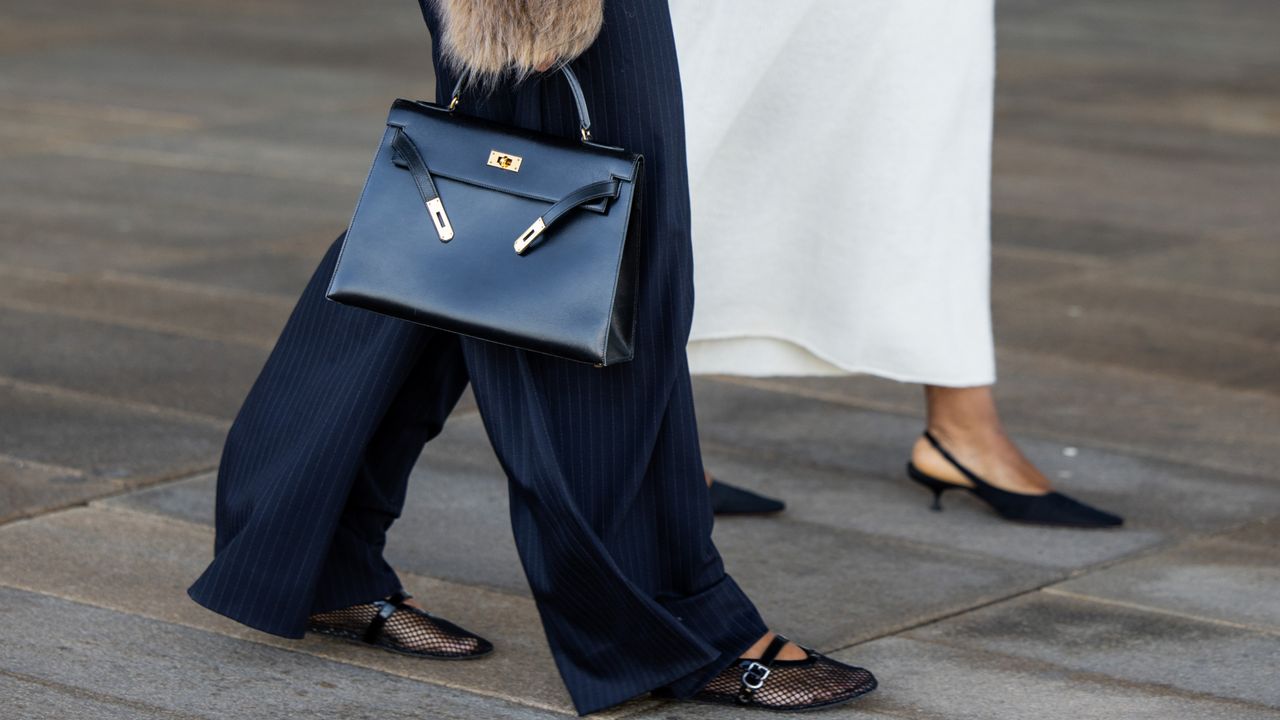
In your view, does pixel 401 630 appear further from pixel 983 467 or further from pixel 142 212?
pixel 142 212

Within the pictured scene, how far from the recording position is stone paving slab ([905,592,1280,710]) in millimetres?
3541

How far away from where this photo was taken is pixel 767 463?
16.3ft

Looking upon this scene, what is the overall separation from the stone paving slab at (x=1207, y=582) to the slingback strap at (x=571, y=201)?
1.59m

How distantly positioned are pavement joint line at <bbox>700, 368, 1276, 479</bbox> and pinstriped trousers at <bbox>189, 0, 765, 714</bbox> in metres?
1.75

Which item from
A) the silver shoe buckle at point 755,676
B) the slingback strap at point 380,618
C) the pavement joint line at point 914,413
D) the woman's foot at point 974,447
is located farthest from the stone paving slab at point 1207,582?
the slingback strap at point 380,618

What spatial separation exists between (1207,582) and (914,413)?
4.97 feet

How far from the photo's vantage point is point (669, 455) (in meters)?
3.26

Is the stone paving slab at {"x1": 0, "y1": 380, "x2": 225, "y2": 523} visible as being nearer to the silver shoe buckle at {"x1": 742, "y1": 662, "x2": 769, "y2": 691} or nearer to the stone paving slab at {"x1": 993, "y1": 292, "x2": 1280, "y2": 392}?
the silver shoe buckle at {"x1": 742, "y1": 662, "x2": 769, "y2": 691}

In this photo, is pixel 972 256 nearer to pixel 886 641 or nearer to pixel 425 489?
pixel 886 641

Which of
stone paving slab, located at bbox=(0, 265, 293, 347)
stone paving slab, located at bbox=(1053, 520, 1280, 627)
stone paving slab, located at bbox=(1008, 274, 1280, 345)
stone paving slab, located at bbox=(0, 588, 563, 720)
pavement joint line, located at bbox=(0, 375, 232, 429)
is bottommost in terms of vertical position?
stone paving slab, located at bbox=(0, 588, 563, 720)

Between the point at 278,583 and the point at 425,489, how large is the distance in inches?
50.2

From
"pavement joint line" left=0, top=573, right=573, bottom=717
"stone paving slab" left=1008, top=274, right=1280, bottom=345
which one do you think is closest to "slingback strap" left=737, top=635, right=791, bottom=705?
"pavement joint line" left=0, top=573, right=573, bottom=717

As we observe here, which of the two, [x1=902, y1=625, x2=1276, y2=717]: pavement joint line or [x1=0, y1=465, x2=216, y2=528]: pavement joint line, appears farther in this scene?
[x1=0, y1=465, x2=216, y2=528]: pavement joint line

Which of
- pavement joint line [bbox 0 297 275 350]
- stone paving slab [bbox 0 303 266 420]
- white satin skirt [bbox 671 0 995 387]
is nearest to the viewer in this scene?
white satin skirt [bbox 671 0 995 387]
